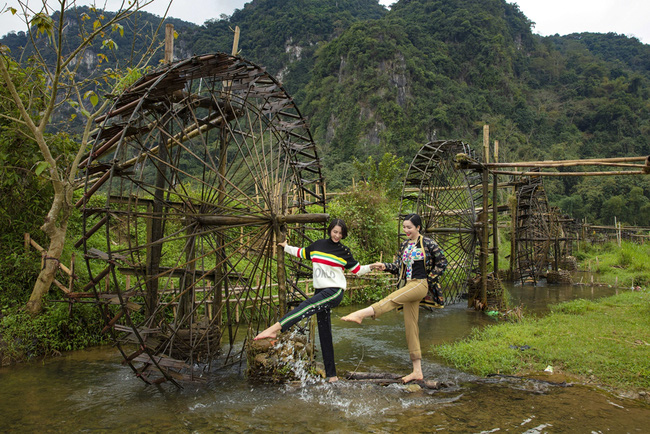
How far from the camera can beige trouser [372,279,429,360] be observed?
531 cm

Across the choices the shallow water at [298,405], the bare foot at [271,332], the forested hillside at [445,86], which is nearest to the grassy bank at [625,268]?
the shallow water at [298,405]

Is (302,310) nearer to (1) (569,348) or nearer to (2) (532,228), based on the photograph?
(1) (569,348)

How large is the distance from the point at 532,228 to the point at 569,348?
13.2 metres

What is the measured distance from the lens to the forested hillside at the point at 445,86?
45.8 meters

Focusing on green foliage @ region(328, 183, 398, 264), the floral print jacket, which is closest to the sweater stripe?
the floral print jacket

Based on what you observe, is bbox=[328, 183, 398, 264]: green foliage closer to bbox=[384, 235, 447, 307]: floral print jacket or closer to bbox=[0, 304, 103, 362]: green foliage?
bbox=[0, 304, 103, 362]: green foliage

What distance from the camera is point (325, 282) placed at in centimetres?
549

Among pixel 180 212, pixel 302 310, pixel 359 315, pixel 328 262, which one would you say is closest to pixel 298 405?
pixel 302 310

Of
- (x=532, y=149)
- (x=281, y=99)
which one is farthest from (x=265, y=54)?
(x=281, y=99)

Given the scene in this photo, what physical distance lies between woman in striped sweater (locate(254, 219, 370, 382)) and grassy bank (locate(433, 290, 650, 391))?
261 cm

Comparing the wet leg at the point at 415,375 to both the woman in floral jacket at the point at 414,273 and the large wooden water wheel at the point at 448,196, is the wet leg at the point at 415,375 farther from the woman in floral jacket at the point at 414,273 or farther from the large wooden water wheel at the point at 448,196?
the large wooden water wheel at the point at 448,196

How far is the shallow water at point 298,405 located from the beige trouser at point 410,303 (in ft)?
2.18

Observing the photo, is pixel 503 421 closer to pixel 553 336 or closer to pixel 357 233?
pixel 553 336

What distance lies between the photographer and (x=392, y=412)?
504cm
